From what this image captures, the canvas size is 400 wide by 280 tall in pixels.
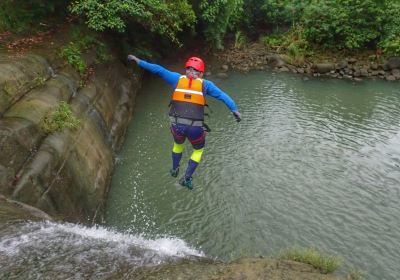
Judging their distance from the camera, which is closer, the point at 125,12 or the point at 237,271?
the point at 237,271

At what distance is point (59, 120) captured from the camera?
8.52 metres

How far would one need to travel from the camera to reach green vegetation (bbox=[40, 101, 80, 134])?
26.5 feet

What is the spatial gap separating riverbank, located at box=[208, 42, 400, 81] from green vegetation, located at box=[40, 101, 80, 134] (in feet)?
45.2

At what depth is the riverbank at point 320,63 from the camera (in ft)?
76.2

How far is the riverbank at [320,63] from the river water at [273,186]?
6.94 meters

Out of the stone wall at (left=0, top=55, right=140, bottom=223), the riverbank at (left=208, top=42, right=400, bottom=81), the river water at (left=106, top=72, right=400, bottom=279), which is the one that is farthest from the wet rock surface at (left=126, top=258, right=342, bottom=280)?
the riverbank at (left=208, top=42, right=400, bottom=81)

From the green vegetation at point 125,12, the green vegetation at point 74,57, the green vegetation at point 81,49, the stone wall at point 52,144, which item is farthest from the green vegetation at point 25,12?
the stone wall at point 52,144

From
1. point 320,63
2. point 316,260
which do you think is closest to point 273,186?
point 316,260

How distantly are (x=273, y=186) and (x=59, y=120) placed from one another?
5.43 meters

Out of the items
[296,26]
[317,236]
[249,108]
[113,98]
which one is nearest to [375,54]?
[296,26]

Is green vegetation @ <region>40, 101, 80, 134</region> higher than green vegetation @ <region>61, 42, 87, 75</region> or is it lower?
lower

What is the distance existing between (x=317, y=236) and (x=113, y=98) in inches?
337

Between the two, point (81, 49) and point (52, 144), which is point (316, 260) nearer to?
point (52, 144)

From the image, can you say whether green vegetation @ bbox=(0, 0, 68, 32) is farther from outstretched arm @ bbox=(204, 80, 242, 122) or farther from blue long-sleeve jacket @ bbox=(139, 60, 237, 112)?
outstretched arm @ bbox=(204, 80, 242, 122)
